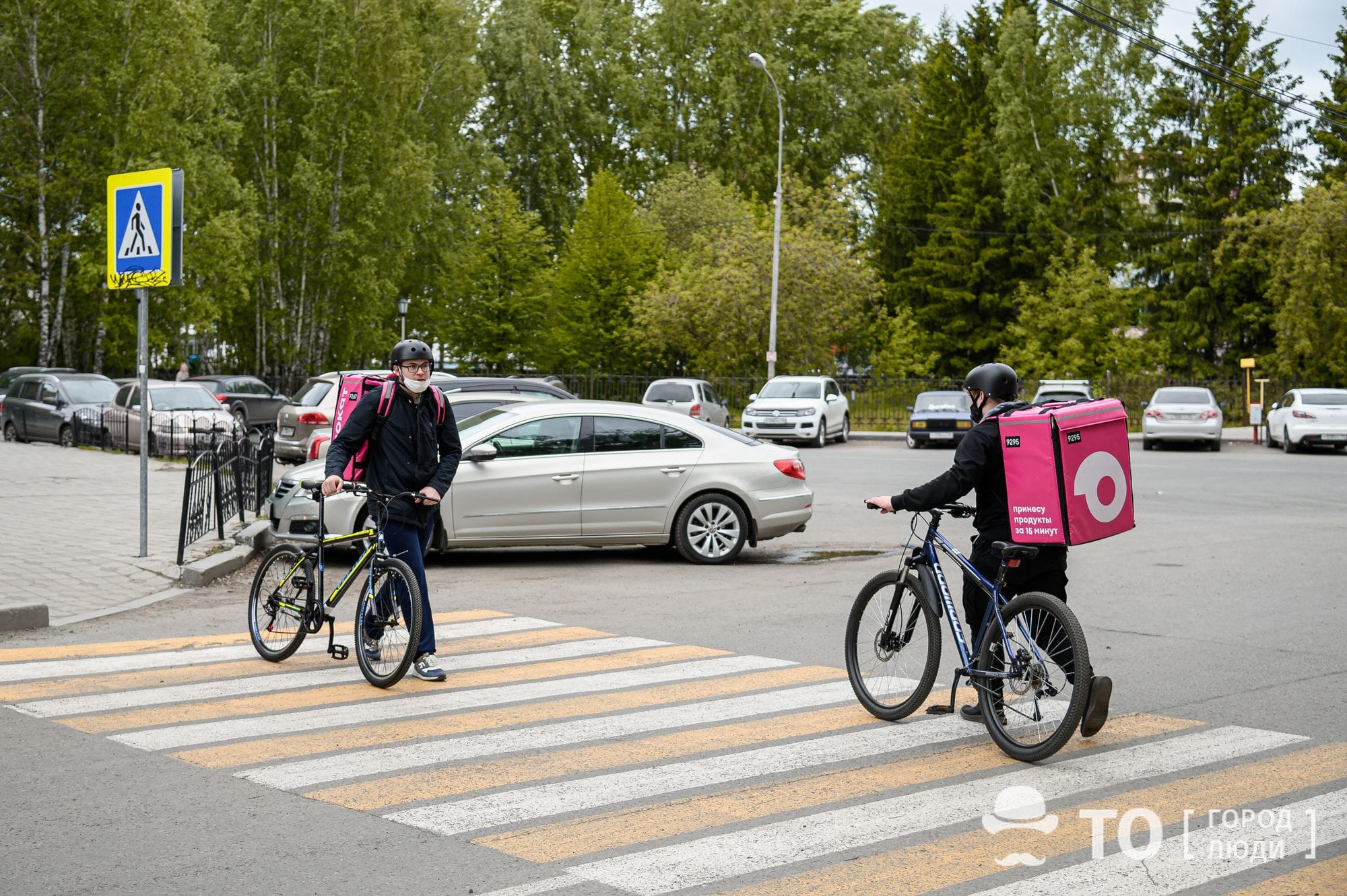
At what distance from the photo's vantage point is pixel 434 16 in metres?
58.8

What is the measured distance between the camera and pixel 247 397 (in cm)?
3747

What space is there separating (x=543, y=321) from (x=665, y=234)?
6.39 m

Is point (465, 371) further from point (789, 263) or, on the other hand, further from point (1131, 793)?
point (1131, 793)

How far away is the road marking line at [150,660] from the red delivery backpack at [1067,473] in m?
4.40

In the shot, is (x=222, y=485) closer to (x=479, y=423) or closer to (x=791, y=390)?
(x=479, y=423)

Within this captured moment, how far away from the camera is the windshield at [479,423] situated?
1329 centimetres

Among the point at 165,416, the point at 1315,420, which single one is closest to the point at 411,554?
the point at 165,416

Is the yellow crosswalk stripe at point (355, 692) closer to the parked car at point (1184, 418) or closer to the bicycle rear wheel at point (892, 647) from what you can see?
the bicycle rear wheel at point (892, 647)

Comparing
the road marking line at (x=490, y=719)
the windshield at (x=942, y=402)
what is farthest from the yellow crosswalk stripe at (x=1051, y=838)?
the windshield at (x=942, y=402)

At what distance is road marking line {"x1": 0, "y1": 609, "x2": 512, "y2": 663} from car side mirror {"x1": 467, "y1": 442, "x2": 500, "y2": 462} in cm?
322

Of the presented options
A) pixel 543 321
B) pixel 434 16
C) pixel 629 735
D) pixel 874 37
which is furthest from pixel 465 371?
pixel 629 735

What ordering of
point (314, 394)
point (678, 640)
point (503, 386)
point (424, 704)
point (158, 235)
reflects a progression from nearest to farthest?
1. point (424, 704)
2. point (678, 640)
3. point (158, 235)
4. point (503, 386)
5. point (314, 394)

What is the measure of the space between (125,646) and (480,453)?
172 inches

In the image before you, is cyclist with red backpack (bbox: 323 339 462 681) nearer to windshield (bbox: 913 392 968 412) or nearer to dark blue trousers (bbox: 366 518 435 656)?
dark blue trousers (bbox: 366 518 435 656)
